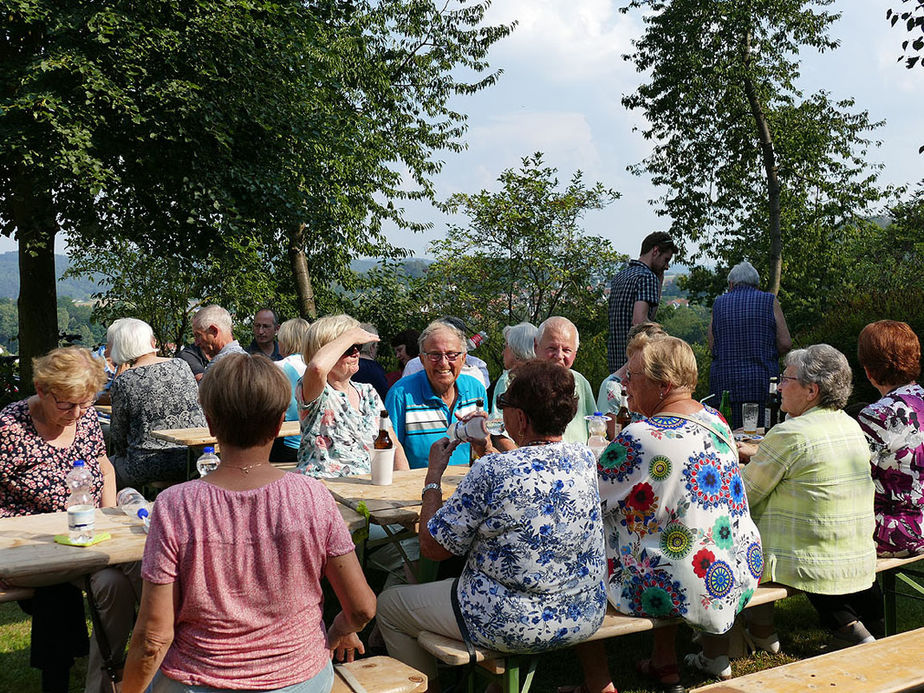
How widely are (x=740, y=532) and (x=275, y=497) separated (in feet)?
6.43

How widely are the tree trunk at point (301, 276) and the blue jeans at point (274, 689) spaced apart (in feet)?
39.9

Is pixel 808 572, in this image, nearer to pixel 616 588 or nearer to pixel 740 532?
pixel 740 532

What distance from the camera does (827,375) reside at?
11.5 ft

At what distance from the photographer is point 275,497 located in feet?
6.74

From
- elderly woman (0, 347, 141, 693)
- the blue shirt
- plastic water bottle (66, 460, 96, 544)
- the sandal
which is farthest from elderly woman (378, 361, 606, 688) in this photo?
the blue shirt

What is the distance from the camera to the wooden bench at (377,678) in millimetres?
2496

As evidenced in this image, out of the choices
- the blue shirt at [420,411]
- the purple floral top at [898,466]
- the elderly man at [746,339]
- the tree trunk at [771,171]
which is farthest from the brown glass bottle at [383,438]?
the tree trunk at [771,171]

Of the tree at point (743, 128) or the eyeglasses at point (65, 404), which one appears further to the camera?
the tree at point (743, 128)

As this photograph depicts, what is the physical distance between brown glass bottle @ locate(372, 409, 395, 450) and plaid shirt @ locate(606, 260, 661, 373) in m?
2.68

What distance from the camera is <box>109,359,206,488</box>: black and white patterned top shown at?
4.72 metres

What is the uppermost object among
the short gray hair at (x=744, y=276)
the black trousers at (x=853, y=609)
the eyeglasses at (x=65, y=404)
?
the short gray hair at (x=744, y=276)

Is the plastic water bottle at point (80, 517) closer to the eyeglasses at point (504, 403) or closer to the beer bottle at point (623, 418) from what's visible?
the eyeglasses at point (504, 403)

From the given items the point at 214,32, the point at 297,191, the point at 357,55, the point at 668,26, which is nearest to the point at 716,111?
the point at 668,26

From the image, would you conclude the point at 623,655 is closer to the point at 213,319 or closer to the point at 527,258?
the point at 213,319
